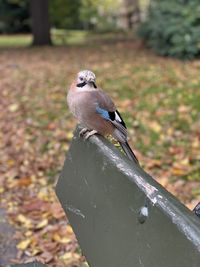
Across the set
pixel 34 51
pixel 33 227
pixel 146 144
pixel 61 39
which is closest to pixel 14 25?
pixel 61 39

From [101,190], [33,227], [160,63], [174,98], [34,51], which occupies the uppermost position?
[101,190]

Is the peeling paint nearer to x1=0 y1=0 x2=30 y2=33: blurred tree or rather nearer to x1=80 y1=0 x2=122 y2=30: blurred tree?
x1=0 y1=0 x2=30 y2=33: blurred tree

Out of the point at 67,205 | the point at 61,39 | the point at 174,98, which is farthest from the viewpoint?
the point at 61,39

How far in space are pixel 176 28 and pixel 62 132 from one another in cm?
650

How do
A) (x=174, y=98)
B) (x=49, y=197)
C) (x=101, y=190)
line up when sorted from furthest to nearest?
(x=174, y=98) < (x=49, y=197) < (x=101, y=190)

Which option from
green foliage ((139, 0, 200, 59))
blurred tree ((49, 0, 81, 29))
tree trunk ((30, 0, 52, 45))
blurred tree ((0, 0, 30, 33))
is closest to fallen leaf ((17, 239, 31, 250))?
green foliage ((139, 0, 200, 59))

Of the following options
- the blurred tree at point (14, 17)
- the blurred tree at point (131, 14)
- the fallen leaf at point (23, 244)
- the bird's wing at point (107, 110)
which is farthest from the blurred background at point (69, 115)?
the blurred tree at point (131, 14)

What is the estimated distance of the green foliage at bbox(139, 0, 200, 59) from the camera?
1301 centimetres

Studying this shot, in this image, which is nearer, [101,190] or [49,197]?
[101,190]

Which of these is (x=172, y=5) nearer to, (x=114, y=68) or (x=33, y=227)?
(x=114, y=68)

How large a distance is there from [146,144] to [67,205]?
4.29 metres

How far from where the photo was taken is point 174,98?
9.11 metres

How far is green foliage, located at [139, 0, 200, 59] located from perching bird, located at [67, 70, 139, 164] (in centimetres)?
998

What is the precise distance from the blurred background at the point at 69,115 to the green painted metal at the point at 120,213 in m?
1.43
